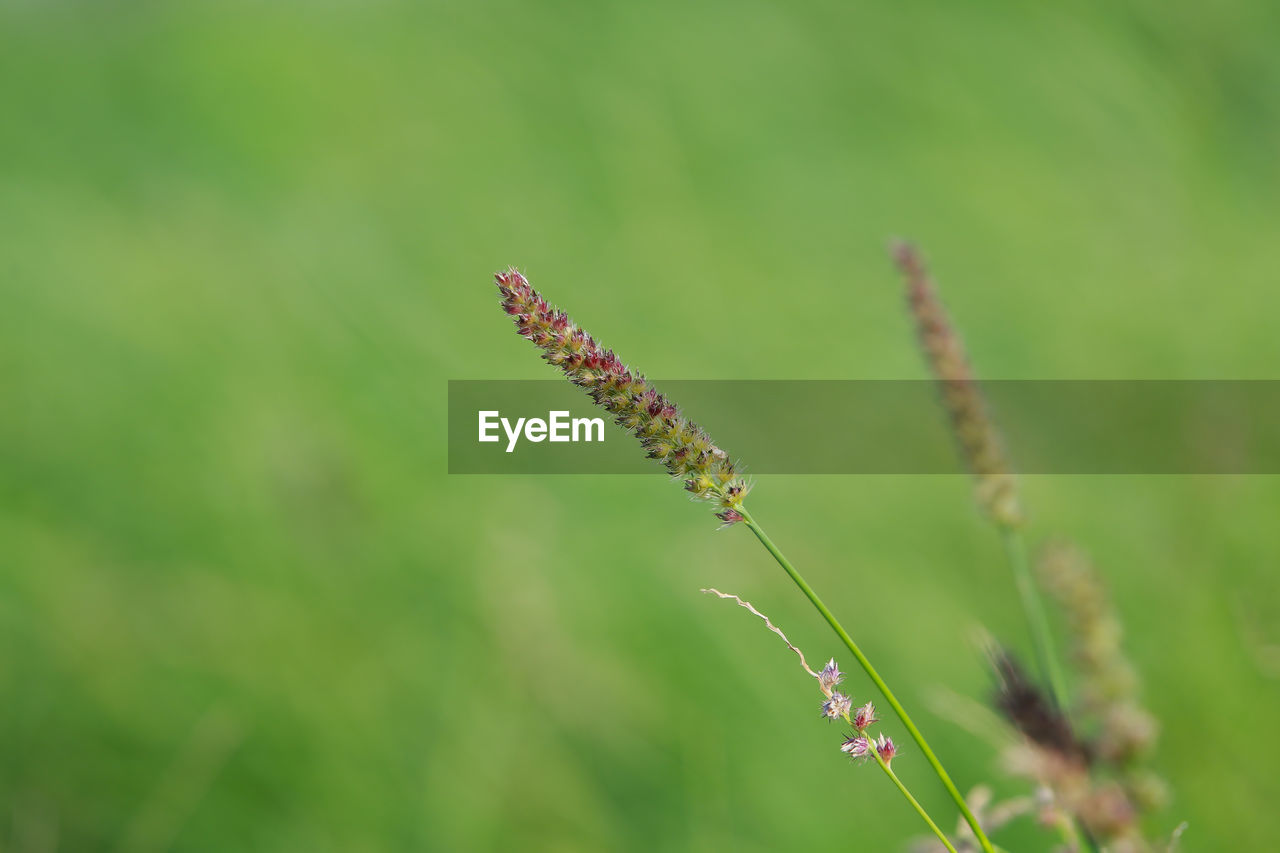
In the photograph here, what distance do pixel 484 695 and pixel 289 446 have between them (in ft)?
1.91

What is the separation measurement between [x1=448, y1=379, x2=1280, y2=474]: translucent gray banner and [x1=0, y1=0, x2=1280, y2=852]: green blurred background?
56mm

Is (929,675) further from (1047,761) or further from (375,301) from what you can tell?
(375,301)

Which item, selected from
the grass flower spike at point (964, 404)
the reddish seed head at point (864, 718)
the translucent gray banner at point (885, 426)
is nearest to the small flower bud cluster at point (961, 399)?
the grass flower spike at point (964, 404)

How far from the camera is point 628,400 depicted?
0.39 m

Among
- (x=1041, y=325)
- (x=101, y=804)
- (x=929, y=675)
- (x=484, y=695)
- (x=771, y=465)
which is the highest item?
(x=1041, y=325)

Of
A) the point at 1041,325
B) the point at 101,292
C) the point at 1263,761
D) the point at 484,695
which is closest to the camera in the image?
the point at 1263,761

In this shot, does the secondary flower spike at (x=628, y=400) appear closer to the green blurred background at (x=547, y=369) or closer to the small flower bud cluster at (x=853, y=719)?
the small flower bud cluster at (x=853, y=719)

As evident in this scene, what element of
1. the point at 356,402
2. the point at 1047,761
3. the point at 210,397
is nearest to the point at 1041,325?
the point at 356,402

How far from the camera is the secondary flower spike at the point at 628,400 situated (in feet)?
1.27

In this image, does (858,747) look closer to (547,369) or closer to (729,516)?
(729,516)

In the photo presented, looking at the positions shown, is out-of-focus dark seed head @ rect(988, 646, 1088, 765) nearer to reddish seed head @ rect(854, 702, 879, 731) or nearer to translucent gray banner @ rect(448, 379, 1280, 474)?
reddish seed head @ rect(854, 702, 879, 731)

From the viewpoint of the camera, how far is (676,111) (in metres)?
2.83

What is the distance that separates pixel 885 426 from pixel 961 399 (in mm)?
1728

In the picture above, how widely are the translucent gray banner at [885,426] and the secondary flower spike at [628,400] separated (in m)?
1.43
